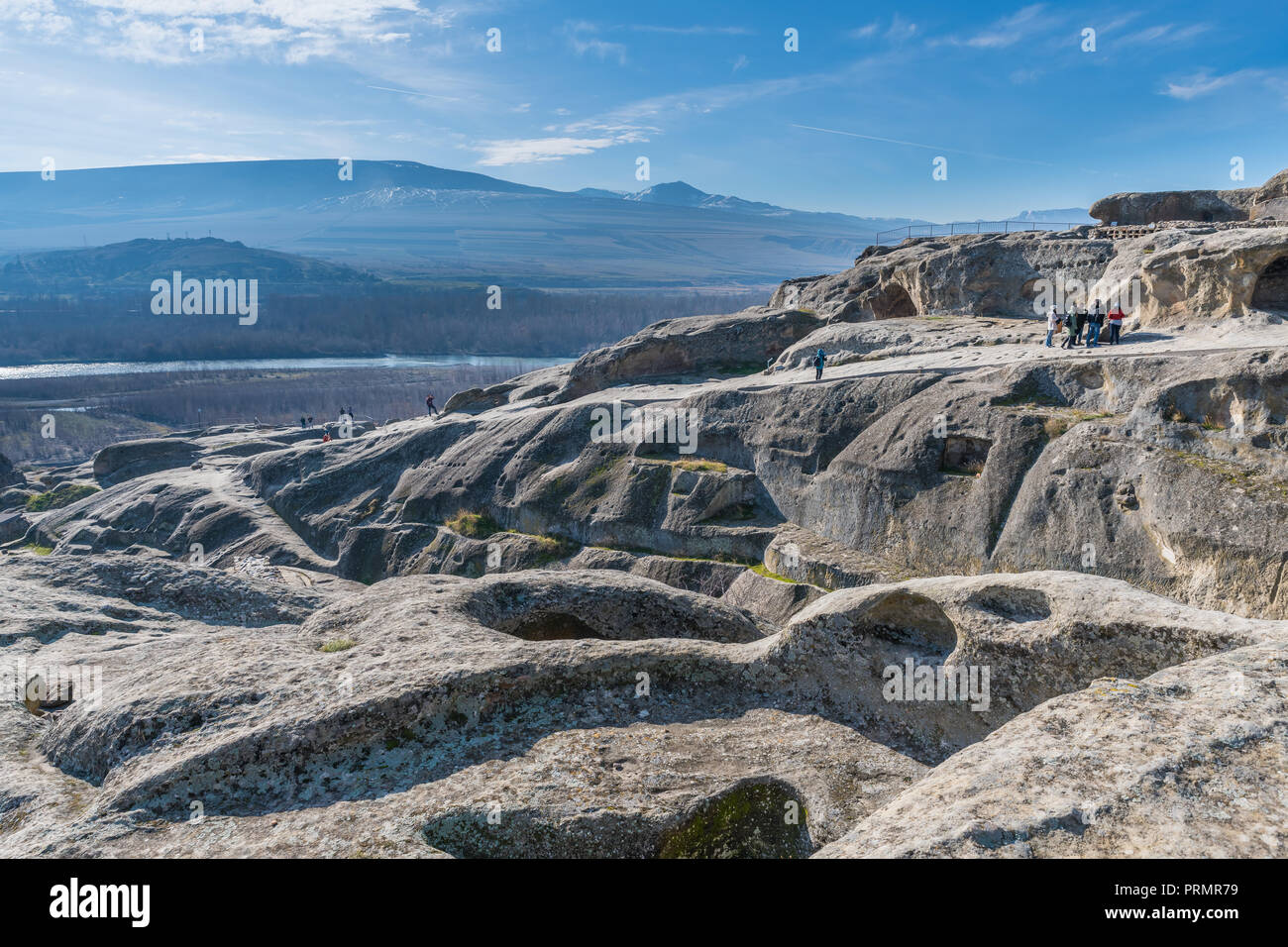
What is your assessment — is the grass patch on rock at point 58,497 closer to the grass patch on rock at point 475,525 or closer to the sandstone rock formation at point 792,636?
the sandstone rock formation at point 792,636

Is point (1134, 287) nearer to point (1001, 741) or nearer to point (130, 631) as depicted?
point (1001, 741)

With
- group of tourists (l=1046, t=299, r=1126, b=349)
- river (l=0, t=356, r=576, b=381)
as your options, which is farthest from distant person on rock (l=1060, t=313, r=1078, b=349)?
river (l=0, t=356, r=576, b=381)

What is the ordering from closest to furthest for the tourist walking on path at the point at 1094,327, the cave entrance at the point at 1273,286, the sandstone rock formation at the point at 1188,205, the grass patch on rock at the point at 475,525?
the tourist walking on path at the point at 1094,327, the cave entrance at the point at 1273,286, the grass patch on rock at the point at 475,525, the sandstone rock formation at the point at 1188,205

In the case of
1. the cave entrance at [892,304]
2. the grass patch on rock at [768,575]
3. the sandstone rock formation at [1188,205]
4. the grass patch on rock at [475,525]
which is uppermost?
the sandstone rock formation at [1188,205]

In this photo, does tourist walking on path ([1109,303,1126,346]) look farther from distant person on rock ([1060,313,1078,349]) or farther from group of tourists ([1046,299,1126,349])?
distant person on rock ([1060,313,1078,349])

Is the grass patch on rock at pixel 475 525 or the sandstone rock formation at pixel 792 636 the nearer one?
the sandstone rock formation at pixel 792 636

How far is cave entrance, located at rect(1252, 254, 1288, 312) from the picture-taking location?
24.0m

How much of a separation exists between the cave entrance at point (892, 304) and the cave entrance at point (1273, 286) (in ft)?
51.4

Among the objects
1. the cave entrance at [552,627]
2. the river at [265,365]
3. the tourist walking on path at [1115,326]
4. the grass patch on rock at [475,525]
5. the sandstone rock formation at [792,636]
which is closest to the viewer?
the sandstone rock formation at [792,636]

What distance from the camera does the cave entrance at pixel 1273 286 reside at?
944 inches

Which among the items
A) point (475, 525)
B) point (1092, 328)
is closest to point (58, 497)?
point (475, 525)

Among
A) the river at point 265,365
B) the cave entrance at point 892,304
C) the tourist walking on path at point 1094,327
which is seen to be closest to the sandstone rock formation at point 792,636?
the tourist walking on path at point 1094,327

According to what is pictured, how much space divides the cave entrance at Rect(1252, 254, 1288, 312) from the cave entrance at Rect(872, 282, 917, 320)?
15.7 metres
